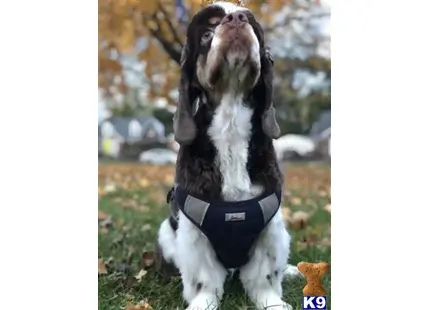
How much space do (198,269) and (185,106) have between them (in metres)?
0.77

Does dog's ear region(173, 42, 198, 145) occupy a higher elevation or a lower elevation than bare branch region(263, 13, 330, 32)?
lower

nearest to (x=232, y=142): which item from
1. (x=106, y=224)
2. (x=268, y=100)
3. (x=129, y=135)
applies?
(x=268, y=100)

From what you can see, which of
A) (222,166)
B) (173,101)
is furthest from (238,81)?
(173,101)

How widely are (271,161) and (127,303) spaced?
965 millimetres

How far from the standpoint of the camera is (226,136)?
10.6ft

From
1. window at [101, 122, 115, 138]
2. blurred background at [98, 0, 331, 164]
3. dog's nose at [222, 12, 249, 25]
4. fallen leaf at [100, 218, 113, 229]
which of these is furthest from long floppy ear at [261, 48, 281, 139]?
fallen leaf at [100, 218, 113, 229]

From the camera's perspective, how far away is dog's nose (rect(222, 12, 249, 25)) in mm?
3090

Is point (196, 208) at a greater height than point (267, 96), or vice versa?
point (267, 96)

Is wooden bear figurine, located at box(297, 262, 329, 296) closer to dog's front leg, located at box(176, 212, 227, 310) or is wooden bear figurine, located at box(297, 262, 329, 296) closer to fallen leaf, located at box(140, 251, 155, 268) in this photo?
dog's front leg, located at box(176, 212, 227, 310)

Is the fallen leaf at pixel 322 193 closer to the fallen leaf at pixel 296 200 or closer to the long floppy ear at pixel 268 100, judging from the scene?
the fallen leaf at pixel 296 200

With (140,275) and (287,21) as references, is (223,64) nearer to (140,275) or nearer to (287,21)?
(287,21)

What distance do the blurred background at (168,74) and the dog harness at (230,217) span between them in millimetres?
463

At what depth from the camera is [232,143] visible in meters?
3.24

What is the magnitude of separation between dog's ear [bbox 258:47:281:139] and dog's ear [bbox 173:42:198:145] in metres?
0.32
